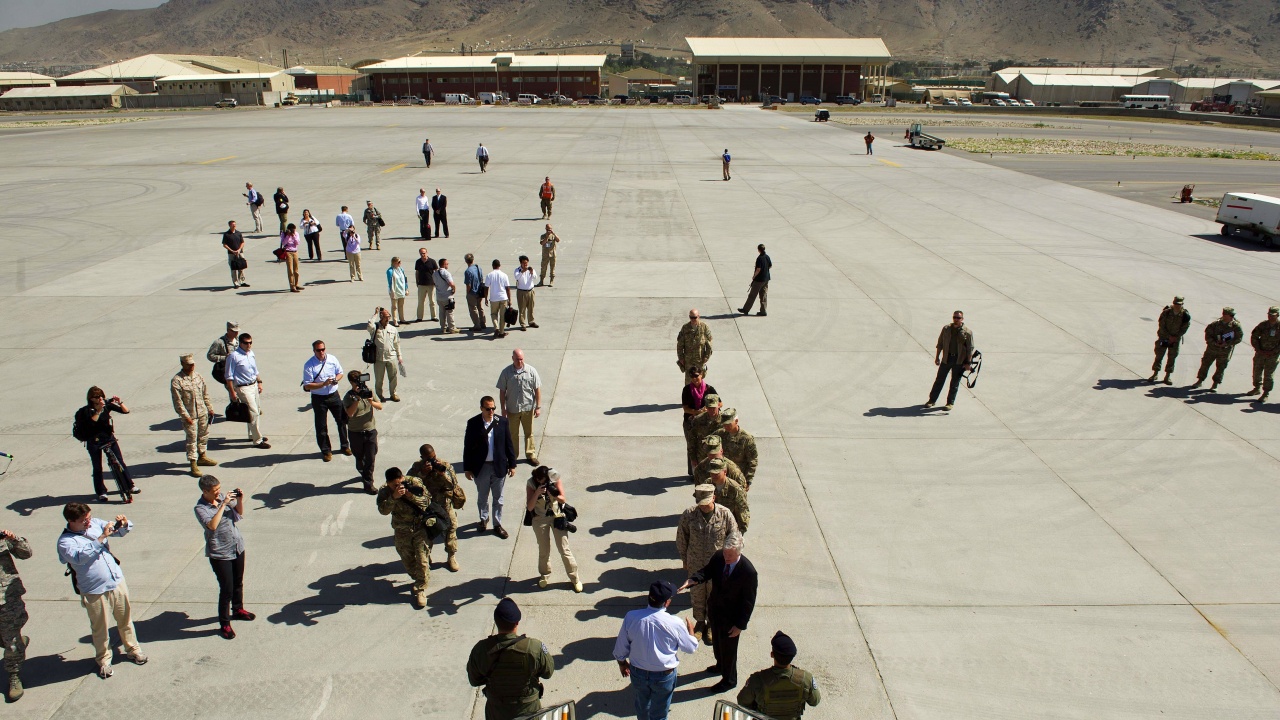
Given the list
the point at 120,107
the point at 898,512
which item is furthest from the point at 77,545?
the point at 120,107

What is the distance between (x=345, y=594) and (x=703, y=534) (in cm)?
338

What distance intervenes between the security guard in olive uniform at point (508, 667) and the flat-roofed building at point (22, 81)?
16497 centimetres

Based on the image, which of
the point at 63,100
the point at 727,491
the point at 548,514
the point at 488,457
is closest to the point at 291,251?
the point at 488,457

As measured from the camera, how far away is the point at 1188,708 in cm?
602

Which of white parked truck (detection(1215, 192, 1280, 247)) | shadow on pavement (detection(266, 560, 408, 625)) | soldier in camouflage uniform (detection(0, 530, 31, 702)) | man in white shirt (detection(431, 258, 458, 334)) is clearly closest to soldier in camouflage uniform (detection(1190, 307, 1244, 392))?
shadow on pavement (detection(266, 560, 408, 625))

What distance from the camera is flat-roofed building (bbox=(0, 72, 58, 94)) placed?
130 meters

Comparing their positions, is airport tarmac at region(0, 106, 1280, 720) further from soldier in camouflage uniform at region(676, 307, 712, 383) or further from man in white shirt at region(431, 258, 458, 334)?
soldier in camouflage uniform at region(676, 307, 712, 383)

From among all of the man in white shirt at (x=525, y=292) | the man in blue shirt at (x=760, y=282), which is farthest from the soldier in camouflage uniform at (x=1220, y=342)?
the man in white shirt at (x=525, y=292)

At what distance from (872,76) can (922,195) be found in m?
113

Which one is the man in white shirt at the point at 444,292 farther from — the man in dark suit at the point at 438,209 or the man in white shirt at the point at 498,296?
the man in dark suit at the point at 438,209

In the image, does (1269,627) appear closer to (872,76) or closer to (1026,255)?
(1026,255)

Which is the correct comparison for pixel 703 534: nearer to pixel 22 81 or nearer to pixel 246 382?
pixel 246 382

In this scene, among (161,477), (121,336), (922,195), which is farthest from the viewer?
(922,195)

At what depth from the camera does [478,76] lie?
12581cm
